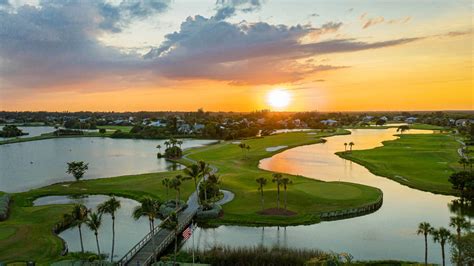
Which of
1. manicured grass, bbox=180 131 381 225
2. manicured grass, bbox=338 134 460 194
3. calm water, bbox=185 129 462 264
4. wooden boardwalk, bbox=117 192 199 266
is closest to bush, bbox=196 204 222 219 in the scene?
wooden boardwalk, bbox=117 192 199 266

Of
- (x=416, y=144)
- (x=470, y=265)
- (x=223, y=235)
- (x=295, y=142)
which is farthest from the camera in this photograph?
(x=295, y=142)

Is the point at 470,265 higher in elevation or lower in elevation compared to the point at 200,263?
higher

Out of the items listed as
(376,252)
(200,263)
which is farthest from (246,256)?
(376,252)

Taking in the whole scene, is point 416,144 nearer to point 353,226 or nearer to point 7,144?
point 353,226

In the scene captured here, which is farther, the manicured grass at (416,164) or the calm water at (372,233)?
the manicured grass at (416,164)

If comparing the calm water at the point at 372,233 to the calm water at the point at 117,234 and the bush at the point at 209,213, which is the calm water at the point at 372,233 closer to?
the bush at the point at 209,213

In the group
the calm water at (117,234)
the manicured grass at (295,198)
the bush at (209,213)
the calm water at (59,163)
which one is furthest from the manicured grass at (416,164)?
the calm water at (59,163)

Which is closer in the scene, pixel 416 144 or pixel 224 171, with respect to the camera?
pixel 224 171
